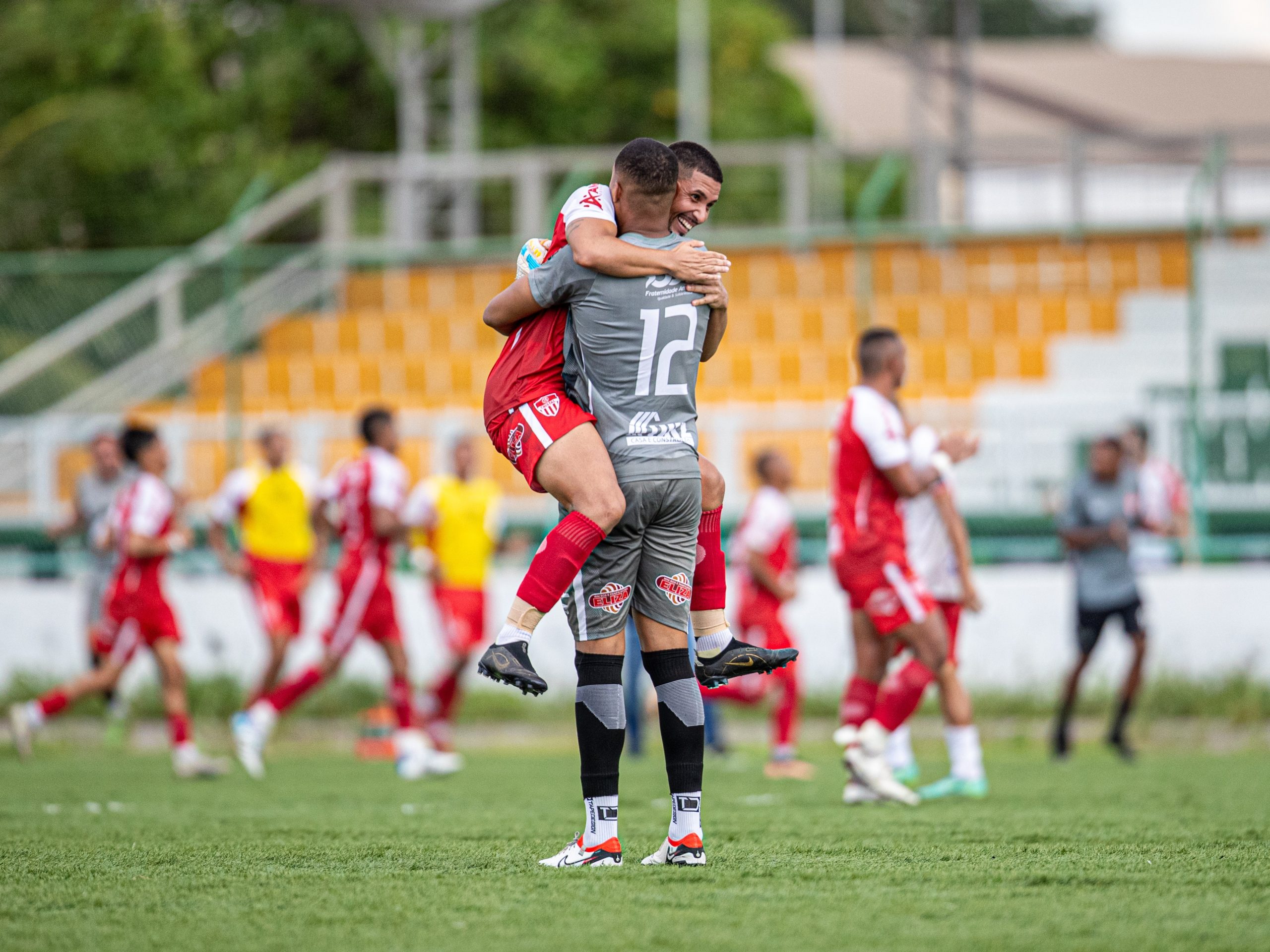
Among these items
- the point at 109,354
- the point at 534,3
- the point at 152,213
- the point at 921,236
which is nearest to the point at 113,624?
the point at 109,354

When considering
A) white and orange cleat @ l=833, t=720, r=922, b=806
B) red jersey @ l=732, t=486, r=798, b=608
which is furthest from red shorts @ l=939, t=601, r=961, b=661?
red jersey @ l=732, t=486, r=798, b=608

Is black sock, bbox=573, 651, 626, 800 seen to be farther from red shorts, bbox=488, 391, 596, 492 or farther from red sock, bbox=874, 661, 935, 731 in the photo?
red sock, bbox=874, 661, 935, 731

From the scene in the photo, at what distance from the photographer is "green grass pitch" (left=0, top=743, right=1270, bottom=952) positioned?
172 inches

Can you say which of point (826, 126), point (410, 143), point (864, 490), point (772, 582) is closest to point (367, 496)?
point (772, 582)

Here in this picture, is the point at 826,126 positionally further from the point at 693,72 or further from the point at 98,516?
the point at 98,516

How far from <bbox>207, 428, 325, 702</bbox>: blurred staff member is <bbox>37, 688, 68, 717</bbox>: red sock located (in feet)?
5.58

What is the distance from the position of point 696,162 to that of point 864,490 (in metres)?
2.82

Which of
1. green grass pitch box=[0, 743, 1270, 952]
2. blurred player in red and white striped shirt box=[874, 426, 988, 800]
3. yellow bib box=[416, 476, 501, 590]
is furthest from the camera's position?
yellow bib box=[416, 476, 501, 590]

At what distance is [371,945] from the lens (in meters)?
4.24

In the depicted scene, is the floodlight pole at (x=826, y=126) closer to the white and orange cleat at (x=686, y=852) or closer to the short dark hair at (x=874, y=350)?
the short dark hair at (x=874, y=350)

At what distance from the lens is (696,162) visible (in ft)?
19.1

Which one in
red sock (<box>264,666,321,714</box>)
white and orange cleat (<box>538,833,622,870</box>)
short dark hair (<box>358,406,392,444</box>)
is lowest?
red sock (<box>264,666,321,714</box>)

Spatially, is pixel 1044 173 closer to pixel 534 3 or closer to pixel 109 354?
pixel 534 3

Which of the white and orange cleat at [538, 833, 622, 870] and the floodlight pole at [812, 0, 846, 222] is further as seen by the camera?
the floodlight pole at [812, 0, 846, 222]
